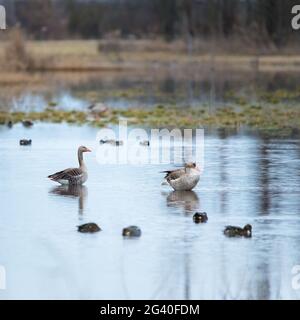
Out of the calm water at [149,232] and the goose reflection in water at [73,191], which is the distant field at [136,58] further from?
the goose reflection in water at [73,191]

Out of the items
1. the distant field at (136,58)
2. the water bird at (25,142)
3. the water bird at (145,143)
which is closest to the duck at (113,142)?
the water bird at (145,143)

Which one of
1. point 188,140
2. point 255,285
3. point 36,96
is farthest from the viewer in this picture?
point 36,96

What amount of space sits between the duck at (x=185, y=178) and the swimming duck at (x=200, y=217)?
187cm

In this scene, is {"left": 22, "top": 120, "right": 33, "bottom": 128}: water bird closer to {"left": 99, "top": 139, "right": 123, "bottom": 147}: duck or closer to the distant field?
{"left": 99, "top": 139, "right": 123, "bottom": 147}: duck

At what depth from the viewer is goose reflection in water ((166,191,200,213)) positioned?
1482 centimetres

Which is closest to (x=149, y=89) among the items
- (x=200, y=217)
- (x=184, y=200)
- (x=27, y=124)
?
(x=27, y=124)

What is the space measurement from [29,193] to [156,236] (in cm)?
337

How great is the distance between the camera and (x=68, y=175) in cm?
1658

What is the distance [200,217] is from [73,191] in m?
2.77

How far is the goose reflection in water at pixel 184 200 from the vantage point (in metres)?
14.8
